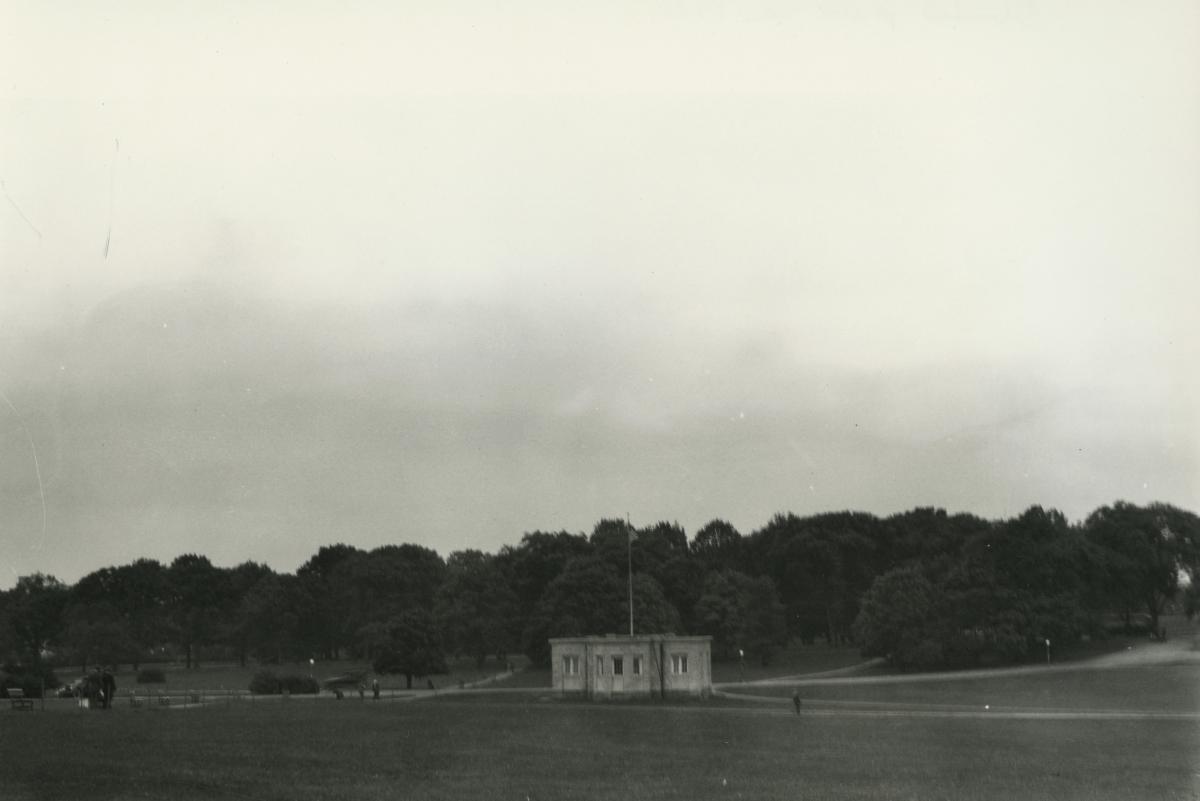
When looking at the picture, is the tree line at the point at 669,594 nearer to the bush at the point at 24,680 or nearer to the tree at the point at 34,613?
the tree at the point at 34,613

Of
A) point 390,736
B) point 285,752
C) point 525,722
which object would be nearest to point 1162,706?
point 525,722

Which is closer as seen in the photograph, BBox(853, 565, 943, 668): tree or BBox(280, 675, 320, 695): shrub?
BBox(280, 675, 320, 695): shrub

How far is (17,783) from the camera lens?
25.3 meters

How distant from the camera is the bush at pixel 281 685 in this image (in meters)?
72.2

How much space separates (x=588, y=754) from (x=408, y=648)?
5040cm

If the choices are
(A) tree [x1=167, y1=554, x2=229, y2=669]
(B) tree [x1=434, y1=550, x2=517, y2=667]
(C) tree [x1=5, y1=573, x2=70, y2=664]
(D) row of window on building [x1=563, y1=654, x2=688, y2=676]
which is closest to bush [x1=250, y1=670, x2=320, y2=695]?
(D) row of window on building [x1=563, y1=654, x2=688, y2=676]

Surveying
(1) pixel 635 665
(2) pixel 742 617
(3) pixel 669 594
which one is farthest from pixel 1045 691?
(3) pixel 669 594

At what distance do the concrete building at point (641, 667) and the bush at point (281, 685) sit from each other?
18520mm

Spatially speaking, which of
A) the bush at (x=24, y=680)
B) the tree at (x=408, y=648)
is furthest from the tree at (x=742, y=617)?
the bush at (x=24, y=680)

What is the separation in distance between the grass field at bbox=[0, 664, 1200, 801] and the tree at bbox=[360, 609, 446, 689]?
28.1 m

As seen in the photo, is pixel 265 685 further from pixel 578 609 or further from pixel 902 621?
pixel 902 621

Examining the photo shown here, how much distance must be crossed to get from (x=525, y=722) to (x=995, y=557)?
171 feet

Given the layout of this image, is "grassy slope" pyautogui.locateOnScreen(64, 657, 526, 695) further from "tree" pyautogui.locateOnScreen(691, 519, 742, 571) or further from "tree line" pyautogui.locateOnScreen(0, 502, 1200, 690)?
"tree" pyautogui.locateOnScreen(691, 519, 742, 571)

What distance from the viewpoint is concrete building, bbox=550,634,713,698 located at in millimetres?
64562
